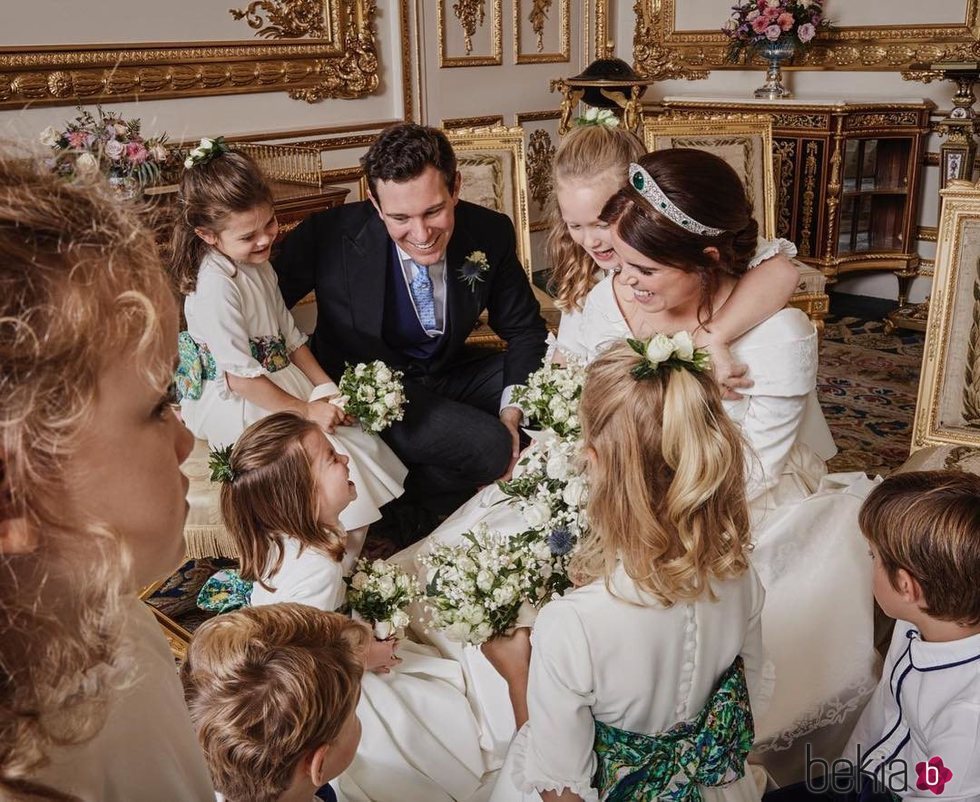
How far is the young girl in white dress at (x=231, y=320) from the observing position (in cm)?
288

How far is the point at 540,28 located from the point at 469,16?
831 mm

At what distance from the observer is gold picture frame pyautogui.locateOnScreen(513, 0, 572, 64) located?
23.6 ft

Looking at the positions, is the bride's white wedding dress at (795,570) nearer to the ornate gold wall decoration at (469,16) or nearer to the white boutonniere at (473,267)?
the white boutonniere at (473,267)

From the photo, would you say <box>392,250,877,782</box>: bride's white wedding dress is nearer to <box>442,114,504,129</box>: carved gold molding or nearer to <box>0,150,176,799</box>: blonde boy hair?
<box>0,150,176,799</box>: blonde boy hair

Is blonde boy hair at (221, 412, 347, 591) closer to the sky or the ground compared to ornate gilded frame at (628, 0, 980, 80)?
closer to the ground

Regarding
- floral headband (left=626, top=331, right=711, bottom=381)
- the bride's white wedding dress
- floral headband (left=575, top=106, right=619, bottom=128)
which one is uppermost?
floral headband (left=575, top=106, right=619, bottom=128)

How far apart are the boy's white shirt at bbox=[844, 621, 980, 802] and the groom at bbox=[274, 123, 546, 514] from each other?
160cm

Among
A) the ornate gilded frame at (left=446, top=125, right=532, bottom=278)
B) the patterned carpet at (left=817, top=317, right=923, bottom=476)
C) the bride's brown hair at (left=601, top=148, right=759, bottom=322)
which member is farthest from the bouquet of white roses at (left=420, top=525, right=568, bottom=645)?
the patterned carpet at (left=817, top=317, right=923, bottom=476)

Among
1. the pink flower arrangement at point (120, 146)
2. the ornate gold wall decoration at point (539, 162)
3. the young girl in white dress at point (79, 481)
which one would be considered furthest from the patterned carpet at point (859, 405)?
the ornate gold wall decoration at point (539, 162)

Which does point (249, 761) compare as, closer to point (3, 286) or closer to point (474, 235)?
point (3, 286)

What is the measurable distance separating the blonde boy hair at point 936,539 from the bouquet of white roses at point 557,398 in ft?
2.18

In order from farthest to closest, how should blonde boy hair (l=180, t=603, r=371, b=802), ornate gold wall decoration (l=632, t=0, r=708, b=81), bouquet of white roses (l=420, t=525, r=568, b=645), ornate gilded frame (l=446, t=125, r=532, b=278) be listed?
ornate gold wall decoration (l=632, t=0, r=708, b=81) < ornate gilded frame (l=446, t=125, r=532, b=278) < bouquet of white roses (l=420, t=525, r=568, b=645) < blonde boy hair (l=180, t=603, r=371, b=802)

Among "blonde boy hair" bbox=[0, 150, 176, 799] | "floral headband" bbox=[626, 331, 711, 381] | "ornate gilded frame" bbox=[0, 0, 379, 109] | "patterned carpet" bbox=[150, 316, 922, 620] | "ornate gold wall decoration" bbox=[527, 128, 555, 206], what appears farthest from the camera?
"ornate gold wall decoration" bbox=[527, 128, 555, 206]

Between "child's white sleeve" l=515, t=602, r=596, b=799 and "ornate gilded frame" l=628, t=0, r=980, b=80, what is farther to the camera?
"ornate gilded frame" l=628, t=0, r=980, b=80
